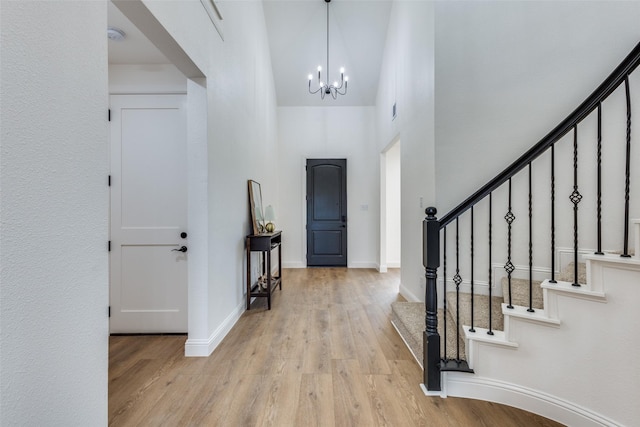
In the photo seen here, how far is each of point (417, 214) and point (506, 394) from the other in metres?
1.82

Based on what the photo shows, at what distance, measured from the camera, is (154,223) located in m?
2.61

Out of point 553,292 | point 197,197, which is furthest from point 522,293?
point 197,197

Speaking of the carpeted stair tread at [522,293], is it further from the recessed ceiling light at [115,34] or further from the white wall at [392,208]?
the recessed ceiling light at [115,34]

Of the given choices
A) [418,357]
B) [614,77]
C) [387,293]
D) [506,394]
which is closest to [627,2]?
[614,77]

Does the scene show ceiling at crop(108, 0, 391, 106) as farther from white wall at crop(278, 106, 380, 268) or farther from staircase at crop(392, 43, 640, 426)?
staircase at crop(392, 43, 640, 426)

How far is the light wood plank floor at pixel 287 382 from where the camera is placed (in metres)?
1.60

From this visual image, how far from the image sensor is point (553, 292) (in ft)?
5.24

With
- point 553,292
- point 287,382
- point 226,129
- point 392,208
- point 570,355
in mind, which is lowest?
point 287,382

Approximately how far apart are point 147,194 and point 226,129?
37.2 inches

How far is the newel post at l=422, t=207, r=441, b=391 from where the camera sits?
179 centimetres

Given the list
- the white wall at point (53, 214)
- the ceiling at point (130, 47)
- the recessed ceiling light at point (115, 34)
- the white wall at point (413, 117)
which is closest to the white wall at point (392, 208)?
the white wall at point (413, 117)

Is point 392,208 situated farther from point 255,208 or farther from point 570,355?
point 570,355

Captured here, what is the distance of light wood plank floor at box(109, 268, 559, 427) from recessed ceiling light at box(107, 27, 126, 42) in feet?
8.41

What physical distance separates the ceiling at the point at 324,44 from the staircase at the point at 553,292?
3.63 metres
